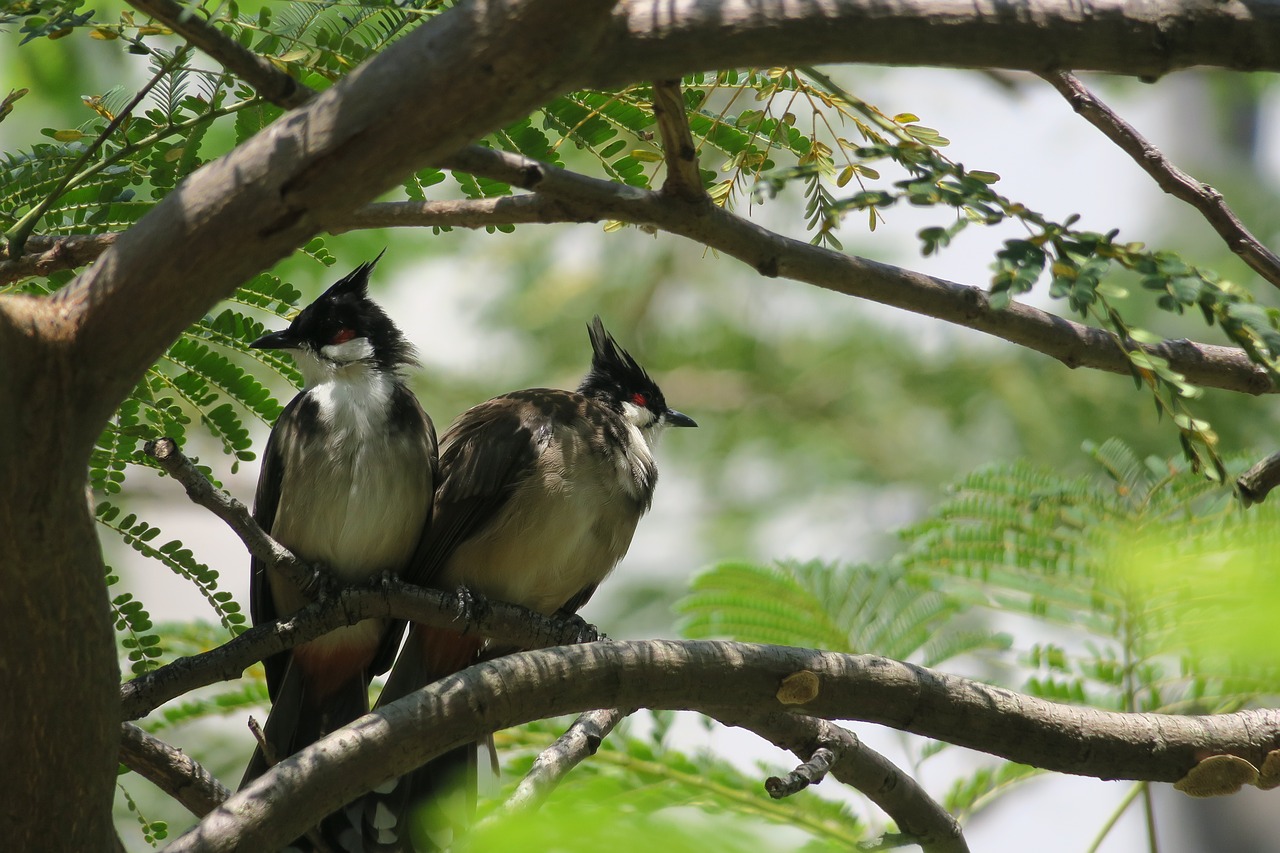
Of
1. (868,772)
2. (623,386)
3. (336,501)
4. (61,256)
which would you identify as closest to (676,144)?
(61,256)

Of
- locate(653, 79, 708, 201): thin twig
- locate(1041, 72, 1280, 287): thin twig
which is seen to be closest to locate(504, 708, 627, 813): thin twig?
locate(653, 79, 708, 201): thin twig

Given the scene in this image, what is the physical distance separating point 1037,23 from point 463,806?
8.15ft

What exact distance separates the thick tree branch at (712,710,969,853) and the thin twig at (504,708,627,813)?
0.37 metres

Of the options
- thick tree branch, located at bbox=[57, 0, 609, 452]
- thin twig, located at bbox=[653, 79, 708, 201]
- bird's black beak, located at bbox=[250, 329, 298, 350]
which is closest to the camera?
thick tree branch, located at bbox=[57, 0, 609, 452]

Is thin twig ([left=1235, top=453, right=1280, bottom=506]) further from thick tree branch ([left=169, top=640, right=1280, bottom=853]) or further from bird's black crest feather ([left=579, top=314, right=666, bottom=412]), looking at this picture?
bird's black crest feather ([left=579, top=314, right=666, bottom=412])

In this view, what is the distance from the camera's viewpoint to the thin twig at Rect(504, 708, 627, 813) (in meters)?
2.83

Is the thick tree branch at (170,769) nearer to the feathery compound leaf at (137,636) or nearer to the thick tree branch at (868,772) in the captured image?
the feathery compound leaf at (137,636)

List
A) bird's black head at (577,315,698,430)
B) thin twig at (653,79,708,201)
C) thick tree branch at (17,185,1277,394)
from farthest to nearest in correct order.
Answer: bird's black head at (577,315,698,430)
thick tree branch at (17,185,1277,394)
thin twig at (653,79,708,201)

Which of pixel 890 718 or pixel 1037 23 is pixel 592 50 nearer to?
pixel 1037 23

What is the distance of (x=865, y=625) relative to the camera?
398 cm

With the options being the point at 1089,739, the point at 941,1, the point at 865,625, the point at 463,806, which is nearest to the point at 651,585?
the point at 865,625

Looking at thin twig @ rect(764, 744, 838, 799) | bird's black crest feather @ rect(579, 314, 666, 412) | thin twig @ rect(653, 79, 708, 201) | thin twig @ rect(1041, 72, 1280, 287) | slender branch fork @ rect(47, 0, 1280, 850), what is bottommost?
thin twig @ rect(764, 744, 838, 799)

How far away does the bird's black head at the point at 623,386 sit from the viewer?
4.92m

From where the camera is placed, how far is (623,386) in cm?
499
